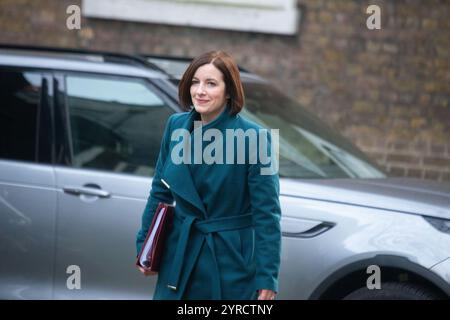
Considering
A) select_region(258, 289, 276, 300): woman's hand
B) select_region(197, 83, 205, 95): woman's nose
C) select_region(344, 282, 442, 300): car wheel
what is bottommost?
select_region(344, 282, 442, 300): car wheel

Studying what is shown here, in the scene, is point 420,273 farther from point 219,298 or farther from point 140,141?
point 140,141

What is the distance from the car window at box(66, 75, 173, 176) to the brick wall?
14.7ft

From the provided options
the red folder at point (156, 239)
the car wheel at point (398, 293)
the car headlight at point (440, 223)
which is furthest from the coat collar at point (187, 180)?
the car headlight at point (440, 223)

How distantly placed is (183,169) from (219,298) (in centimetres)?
53

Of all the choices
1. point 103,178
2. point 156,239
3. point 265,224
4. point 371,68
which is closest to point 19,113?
point 103,178

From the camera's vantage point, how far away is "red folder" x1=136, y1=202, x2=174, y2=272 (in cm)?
368

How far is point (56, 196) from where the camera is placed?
199 inches

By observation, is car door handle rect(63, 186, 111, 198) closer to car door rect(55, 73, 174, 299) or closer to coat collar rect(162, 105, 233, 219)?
car door rect(55, 73, 174, 299)

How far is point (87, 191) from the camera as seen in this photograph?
5023 millimetres

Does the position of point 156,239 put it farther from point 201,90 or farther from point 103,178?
point 103,178

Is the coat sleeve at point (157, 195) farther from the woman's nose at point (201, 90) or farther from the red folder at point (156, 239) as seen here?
the woman's nose at point (201, 90)

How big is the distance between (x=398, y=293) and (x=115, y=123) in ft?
6.16

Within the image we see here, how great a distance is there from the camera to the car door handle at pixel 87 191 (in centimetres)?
501

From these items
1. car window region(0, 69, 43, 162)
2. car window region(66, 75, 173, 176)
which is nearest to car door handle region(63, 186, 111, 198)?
car window region(66, 75, 173, 176)
